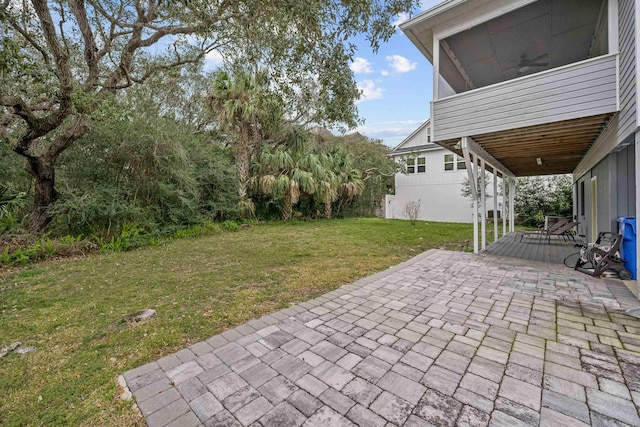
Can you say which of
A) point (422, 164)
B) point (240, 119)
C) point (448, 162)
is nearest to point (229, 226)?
point (240, 119)

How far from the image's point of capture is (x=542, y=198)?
1357 centimetres

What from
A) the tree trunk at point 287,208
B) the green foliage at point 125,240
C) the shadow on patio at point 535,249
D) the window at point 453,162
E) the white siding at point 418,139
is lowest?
the shadow on patio at point 535,249

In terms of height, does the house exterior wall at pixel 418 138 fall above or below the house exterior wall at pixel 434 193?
above

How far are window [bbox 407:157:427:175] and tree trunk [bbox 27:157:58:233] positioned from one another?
16.4m

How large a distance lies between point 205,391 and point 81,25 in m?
6.92

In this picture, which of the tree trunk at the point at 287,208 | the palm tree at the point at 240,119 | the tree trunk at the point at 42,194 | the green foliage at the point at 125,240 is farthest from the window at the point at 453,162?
the tree trunk at the point at 42,194

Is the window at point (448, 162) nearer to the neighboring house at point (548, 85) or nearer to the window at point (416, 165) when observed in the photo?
the window at point (416, 165)

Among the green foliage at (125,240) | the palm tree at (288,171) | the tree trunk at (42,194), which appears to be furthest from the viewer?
the palm tree at (288,171)

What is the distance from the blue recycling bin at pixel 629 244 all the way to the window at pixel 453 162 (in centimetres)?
1199

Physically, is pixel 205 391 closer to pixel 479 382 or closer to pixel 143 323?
pixel 143 323

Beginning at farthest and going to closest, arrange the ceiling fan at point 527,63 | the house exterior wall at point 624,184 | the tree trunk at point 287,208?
1. the tree trunk at point 287,208
2. the ceiling fan at point 527,63
3. the house exterior wall at point 624,184

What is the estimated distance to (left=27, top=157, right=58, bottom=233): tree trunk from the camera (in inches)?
259

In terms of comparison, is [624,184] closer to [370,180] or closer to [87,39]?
[87,39]

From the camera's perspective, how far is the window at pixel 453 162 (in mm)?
15797
